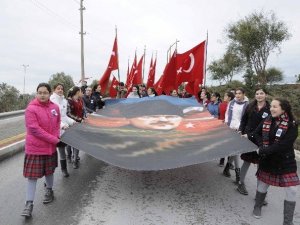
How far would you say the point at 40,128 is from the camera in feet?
15.5

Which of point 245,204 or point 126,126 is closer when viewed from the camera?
point 245,204

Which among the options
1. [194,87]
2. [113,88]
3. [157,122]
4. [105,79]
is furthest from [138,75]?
[157,122]

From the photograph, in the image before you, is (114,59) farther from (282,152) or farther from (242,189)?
(282,152)

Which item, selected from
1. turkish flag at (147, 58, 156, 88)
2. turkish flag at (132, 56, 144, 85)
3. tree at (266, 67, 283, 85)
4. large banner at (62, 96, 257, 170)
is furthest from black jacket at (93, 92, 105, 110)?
tree at (266, 67, 283, 85)

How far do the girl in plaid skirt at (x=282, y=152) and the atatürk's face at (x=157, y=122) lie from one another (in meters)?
2.23

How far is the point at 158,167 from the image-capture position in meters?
5.23

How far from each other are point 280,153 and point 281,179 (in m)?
0.32

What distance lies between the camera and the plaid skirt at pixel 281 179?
4449 millimetres

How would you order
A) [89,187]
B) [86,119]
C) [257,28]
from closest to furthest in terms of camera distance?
[89,187] → [86,119] → [257,28]

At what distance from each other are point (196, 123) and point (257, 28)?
32.3 meters

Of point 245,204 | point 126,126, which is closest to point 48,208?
point 126,126

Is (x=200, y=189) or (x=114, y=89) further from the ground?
(x=114, y=89)

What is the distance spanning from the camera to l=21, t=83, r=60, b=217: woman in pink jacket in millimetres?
4695

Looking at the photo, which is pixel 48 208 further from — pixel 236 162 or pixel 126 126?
pixel 236 162
